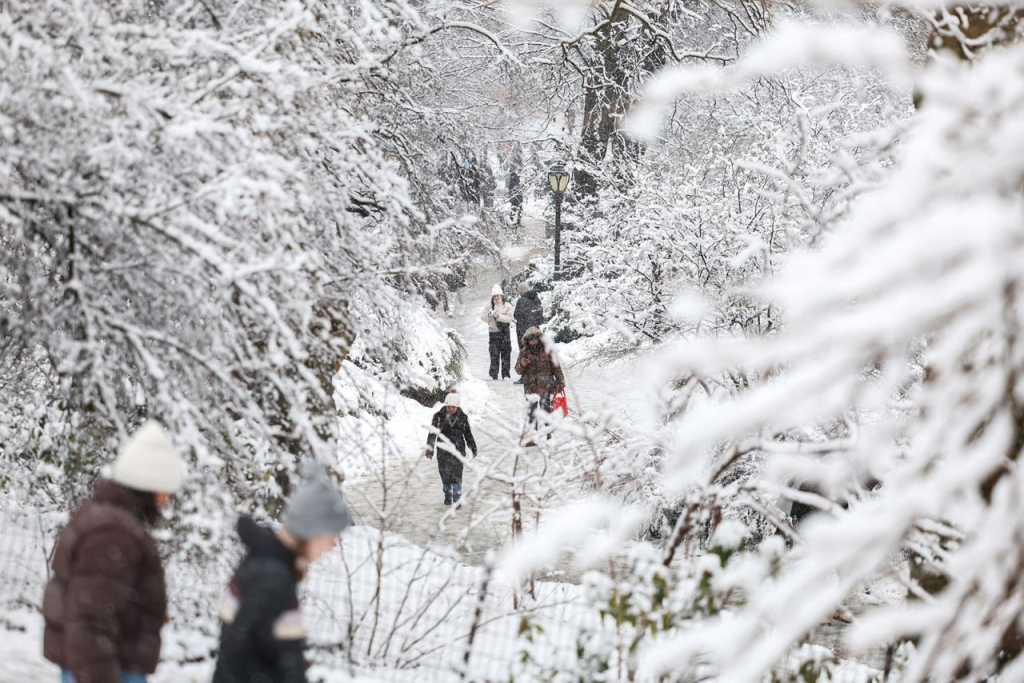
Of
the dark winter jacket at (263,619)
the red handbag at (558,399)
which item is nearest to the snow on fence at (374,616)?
the dark winter jacket at (263,619)

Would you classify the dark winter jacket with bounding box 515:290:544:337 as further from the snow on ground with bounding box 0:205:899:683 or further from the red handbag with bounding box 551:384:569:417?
the snow on ground with bounding box 0:205:899:683

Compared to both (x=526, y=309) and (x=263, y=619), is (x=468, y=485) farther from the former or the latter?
(x=263, y=619)

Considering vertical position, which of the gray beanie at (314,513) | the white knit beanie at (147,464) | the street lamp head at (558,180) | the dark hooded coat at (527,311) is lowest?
the gray beanie at (314,513)

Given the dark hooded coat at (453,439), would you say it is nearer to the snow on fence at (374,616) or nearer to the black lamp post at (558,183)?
the snow on fence at (374,616)

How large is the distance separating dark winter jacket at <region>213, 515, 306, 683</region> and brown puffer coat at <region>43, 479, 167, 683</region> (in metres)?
0.30

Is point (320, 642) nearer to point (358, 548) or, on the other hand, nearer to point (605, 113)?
point (358, 548)

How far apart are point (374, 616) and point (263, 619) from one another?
308 cm

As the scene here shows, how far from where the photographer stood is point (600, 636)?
4.48 meters

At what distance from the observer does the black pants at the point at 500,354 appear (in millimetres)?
18141

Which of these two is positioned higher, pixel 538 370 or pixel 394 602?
pixel 538 370

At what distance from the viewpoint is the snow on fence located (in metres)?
5.09

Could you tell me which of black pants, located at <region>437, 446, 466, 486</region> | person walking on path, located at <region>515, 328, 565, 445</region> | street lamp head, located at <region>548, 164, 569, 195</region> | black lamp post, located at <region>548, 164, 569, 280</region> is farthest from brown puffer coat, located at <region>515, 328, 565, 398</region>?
street lamp head, located at <region>548, 164, 569, 195</region>

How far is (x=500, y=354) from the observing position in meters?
18.4

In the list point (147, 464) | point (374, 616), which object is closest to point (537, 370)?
point (374, 616)
